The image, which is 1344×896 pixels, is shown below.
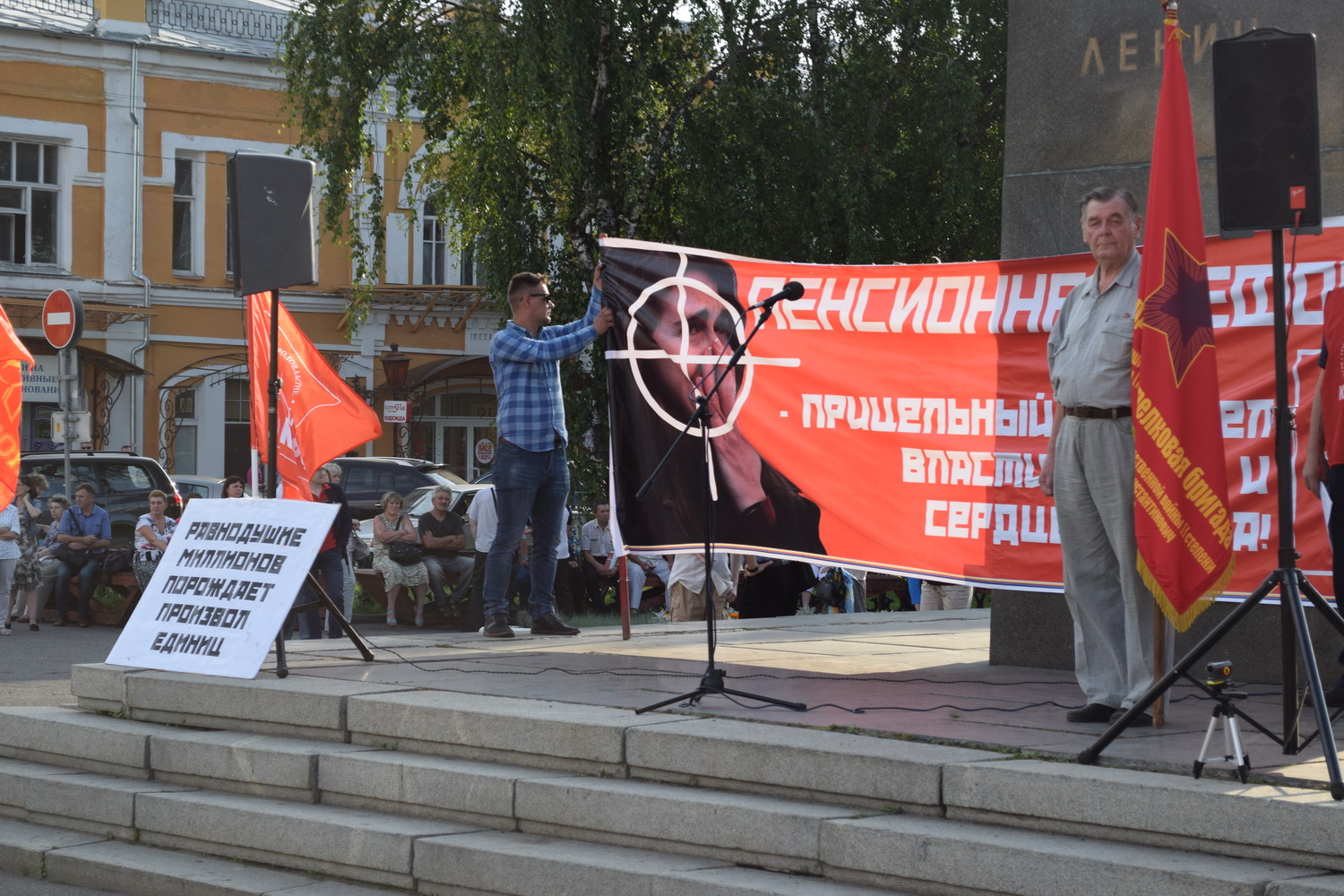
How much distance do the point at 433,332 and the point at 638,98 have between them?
57.6ft

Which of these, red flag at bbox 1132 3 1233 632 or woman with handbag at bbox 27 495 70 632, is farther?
woman with handbag at bbox 27 495 70 632

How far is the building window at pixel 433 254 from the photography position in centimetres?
3450

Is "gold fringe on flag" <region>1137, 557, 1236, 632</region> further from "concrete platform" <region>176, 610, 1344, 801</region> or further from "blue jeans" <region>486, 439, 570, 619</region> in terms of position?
"blue jeans" <region>486, 439, 570, 619</region>

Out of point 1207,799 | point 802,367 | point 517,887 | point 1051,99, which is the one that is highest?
point 1051,99

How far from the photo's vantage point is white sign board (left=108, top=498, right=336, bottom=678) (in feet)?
24.9

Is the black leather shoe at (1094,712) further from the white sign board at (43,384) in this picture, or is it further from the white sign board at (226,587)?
the white sign board at (43,384)

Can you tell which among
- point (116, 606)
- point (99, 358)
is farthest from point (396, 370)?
point (116, 606)

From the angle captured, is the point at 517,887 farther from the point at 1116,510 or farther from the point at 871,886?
the point at 1116,510

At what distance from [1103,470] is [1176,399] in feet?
1.85

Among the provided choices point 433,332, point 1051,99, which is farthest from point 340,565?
point 433,332

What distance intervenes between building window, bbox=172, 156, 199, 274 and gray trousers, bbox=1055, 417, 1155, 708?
92.7 ft

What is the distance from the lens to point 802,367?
26.8 feet

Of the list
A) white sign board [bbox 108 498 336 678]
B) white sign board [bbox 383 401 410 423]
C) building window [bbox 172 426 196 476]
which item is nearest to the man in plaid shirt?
white sign board [bbox 108 498 336 678]

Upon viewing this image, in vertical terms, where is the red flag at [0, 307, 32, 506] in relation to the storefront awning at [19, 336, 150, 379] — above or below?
below
